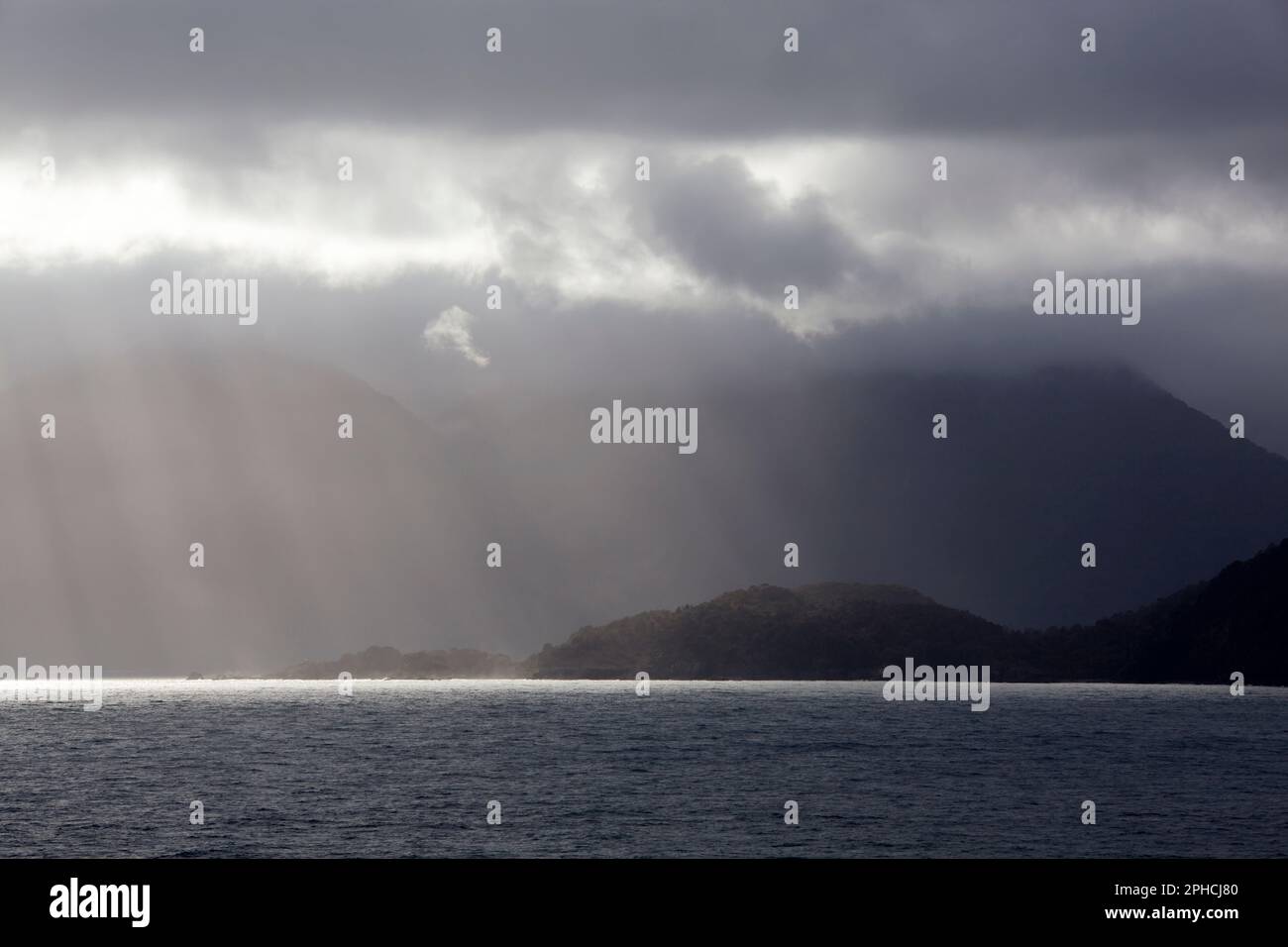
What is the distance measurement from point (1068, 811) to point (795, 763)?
55270 mm

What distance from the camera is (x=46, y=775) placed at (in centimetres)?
16875
